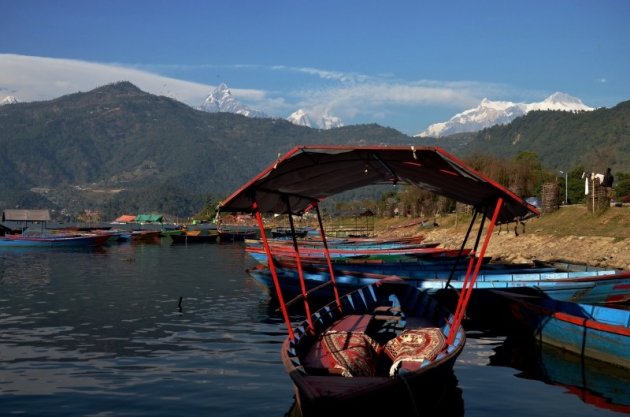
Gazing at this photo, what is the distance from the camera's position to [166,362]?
54.0 feet

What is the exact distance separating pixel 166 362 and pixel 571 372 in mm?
9975

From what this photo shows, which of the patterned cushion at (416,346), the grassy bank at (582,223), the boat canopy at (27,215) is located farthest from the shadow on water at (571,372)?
the boat canopy at (27,215)

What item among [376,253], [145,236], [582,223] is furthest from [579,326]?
[145,236]

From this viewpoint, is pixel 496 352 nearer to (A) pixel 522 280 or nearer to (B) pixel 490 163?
(A) pixel 522 280

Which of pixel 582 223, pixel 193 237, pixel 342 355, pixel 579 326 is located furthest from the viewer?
pixel 193 237

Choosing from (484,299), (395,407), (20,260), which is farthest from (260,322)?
(20,260)

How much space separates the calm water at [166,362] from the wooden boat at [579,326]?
0.74 m

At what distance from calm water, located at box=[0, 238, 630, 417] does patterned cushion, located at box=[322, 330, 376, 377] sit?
1.58 m

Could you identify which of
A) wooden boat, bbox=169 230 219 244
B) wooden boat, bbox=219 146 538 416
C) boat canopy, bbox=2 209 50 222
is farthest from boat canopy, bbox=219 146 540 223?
boat canopy, bbox=2 209 50 222

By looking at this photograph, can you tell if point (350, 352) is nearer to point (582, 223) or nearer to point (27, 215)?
point (582, 223)

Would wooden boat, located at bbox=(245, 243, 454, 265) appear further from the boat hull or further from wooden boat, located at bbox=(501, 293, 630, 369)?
the boat hull

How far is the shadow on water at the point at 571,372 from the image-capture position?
1344cm

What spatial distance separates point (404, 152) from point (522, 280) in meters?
12.3

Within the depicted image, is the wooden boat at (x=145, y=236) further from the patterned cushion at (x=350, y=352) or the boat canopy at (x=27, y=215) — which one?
the patterned cushion at (x=350, y=352)
